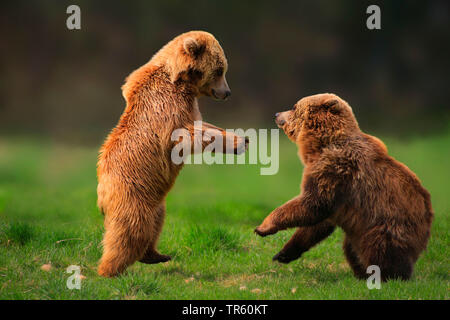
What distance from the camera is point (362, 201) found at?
4.57 meters

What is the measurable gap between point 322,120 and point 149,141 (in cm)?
141

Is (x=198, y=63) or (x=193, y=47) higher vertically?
(x=193, y=47)

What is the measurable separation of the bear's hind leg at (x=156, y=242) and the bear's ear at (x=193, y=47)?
128 centimetres

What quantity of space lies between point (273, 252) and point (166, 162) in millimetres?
1637

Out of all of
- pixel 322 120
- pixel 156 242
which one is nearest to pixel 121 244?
pixel 156 242

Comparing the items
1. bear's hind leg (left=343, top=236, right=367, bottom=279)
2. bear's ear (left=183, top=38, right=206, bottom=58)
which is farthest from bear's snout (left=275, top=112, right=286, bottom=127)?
bear's hind leg (left=343, top=236, right=367, bottom=279)

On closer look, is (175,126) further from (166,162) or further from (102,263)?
(102,263)

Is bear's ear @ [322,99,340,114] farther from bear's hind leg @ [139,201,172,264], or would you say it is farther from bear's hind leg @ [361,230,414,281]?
bear's hind leg @ [139,201,172,264]

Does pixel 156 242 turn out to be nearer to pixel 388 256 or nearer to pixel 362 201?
pixel 362 201

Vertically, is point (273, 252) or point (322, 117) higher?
point (322, 117)

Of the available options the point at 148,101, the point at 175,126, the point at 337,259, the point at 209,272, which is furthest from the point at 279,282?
the point at 148,101

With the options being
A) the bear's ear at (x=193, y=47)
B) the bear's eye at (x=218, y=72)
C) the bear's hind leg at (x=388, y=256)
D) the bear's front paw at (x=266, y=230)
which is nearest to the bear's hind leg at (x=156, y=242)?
the bear's front paw at (x=266, y=230)

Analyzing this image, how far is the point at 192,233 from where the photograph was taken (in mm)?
5816

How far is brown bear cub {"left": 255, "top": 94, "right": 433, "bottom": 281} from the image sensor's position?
14.9 ft
